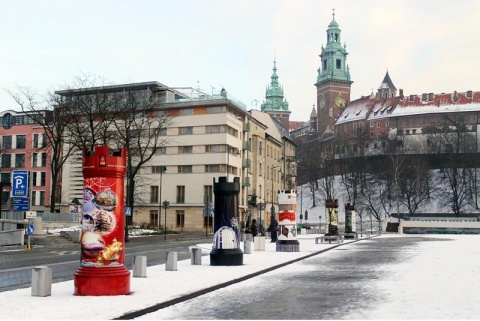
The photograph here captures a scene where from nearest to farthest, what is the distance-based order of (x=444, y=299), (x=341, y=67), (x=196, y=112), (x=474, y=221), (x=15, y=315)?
(x=15, y=315) < (x=444, y=299) < (x=196, y=112) < (x=474, y=221) < (x=341, y=67)

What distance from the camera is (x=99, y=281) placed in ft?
40.2

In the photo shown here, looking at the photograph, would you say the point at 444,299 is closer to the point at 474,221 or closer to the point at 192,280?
the point at 192,280

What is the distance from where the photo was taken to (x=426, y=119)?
147m

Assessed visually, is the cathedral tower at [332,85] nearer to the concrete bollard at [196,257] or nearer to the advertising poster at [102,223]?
the concrete bollard at [196,257]

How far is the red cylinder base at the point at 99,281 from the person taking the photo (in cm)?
1223

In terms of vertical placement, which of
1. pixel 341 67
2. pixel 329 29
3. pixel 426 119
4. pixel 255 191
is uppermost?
pixel 329 29

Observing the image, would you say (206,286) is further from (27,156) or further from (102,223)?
(27,156)

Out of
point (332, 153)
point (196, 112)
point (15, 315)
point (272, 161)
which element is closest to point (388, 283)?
point (15, 315)

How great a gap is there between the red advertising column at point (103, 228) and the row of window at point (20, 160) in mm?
80468

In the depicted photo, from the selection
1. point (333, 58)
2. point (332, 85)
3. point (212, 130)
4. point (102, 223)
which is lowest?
point (102, 223)

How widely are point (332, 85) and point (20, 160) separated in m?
103

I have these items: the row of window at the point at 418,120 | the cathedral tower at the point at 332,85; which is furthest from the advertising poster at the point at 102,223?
the cathedral tower at the point at 332,85

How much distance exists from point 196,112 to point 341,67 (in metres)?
111

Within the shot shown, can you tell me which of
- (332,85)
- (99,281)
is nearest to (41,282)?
(99,281)
